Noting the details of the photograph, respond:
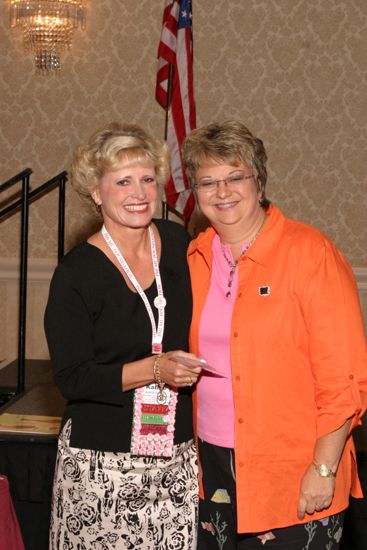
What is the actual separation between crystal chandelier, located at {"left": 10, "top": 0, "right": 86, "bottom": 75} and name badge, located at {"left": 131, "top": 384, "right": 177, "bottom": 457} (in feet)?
12.3

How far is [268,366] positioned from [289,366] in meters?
0.06

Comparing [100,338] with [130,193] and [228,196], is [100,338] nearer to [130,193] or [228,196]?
[130,193]

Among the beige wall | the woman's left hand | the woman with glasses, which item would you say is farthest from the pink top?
the beige wall

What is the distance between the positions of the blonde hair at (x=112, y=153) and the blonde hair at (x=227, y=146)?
0.12 meters

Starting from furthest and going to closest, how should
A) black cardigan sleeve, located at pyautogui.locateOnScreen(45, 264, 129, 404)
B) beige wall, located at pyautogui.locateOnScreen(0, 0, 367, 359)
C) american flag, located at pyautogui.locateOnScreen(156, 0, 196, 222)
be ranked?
beige wall, located at pyautogui.locateOnScreen(0, 0, 367, 359), american flag, located at pyautogui.locateOnScreen(156, 0, 196, 222), black cardigan sleeve, located at pyautogui.locateOnScreen(45, 264, 129, 404)

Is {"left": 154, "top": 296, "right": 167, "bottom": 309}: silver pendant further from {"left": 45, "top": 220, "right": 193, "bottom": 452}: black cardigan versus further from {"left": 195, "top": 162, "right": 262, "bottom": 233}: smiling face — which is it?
{"left": 195, "top": 162, "right": 262, "bottom": 233}: smiling face

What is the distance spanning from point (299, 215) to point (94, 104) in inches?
60.3

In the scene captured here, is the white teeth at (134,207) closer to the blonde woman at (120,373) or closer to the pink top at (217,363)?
the blonde woman at (120,373)

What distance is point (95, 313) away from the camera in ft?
8.25

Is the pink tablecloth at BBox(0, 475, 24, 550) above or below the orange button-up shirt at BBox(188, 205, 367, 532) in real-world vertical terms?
below

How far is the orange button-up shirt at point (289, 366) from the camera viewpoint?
2318 millimetres

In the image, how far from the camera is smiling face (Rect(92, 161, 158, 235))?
2.57 m

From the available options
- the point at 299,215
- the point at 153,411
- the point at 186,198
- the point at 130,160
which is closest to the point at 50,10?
the point at 186,198

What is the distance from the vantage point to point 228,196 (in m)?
2.52
